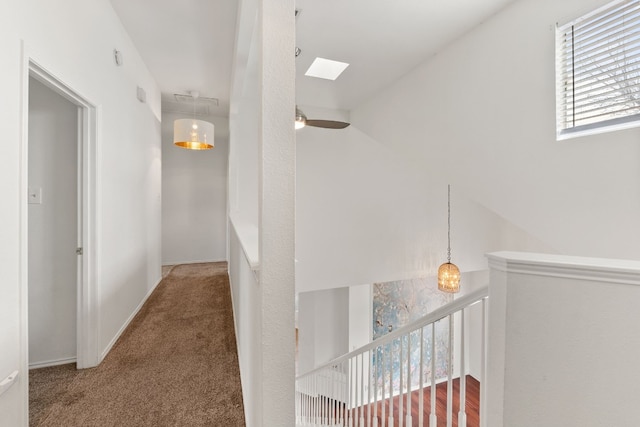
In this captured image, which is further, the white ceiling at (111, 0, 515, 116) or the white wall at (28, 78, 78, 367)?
the white ceiling at (111, 0, 515, 116)

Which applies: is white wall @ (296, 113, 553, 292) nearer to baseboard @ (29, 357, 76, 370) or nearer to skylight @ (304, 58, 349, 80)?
skylight @ (304, 58, 349, 80)

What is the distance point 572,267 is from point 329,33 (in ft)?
8.74

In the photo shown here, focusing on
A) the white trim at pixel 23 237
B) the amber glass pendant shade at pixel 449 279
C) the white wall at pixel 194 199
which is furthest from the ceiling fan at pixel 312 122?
the white wall at pixel 194 199

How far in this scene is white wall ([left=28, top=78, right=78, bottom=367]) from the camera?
6.96 feet

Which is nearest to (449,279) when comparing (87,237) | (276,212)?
(276,212)

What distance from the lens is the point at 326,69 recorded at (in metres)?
3.50

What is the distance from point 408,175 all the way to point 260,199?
4.91 m

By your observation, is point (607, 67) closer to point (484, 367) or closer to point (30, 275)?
point (484, 367)

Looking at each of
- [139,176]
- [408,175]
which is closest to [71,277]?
[139,176]

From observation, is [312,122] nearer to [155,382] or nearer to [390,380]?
[390,380]

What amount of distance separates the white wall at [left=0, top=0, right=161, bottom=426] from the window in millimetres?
3268

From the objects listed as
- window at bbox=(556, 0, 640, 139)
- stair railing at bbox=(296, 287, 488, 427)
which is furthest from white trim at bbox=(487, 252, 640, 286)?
window at bbox=(556, 0, 640, 139)

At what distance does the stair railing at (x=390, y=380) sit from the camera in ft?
4.34

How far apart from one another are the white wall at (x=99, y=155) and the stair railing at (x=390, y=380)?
6.18ft
